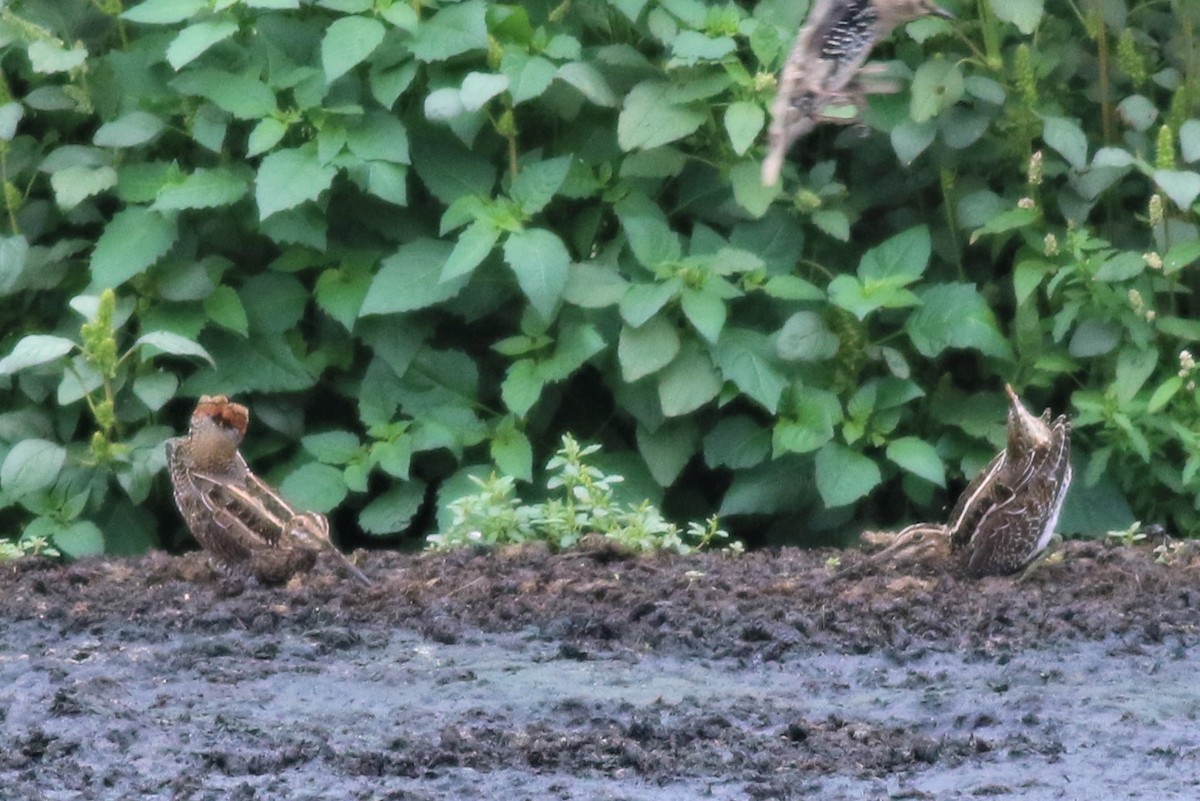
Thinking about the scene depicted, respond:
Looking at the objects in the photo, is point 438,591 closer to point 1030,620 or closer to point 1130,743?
point 1030,620

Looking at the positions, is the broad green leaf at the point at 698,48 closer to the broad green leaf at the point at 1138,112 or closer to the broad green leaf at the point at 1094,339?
the broad green leaf at the point at 1138,112

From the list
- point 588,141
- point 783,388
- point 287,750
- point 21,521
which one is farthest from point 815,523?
point 287,750

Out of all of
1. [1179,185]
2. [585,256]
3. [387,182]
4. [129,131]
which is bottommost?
[585,256]

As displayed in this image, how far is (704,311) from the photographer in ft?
20.6

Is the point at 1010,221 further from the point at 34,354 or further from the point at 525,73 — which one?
the point at 34,354

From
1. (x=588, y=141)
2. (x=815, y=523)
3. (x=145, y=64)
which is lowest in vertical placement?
(x=815, y=523)

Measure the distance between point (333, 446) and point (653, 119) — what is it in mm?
1812

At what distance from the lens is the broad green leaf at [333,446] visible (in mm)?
6633

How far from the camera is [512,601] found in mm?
4777

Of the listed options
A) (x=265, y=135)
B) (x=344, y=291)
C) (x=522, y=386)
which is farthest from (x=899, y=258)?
(x=265, y=135)

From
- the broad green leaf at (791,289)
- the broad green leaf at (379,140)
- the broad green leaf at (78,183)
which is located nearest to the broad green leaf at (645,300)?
the broad green leaf at (791,289)

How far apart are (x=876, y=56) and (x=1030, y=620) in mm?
3569

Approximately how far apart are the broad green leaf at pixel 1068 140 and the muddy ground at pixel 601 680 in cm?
176

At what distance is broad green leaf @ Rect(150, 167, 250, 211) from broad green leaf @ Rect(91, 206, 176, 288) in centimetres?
8
